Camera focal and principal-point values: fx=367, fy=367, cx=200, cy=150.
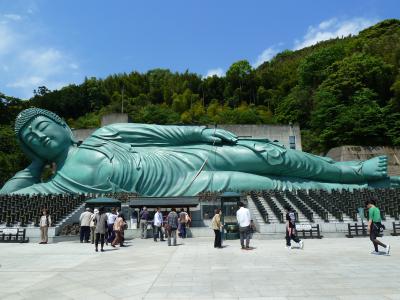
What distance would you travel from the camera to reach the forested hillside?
35375mm

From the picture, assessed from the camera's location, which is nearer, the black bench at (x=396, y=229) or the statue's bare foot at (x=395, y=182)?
the black bench at (x=396, y=229)

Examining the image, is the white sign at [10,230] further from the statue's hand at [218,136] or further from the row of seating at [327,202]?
the statue's hand at [218,136]

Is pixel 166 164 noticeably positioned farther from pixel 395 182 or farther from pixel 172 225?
pixel 395 182

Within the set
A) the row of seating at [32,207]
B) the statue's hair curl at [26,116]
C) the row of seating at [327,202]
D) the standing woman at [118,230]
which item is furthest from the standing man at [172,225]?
the statue's hair curl at [26,116]

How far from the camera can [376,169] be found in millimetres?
19078

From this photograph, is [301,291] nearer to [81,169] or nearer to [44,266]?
[44,266]

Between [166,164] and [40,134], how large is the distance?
21.6ft

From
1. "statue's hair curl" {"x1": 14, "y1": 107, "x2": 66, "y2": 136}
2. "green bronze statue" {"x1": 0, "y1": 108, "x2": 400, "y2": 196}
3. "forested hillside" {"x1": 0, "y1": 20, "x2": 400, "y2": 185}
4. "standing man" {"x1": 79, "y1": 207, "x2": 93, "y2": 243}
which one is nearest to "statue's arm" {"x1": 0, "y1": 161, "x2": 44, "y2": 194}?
"green bronze statue" {"x1": 0, "y1": 108, "x2": 400, "y2": 196}

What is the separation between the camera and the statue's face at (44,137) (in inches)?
735

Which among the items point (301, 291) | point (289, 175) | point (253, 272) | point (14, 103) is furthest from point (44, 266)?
point (14, 103)

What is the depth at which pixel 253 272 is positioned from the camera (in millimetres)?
6492

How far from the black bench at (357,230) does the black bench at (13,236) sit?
1077 cm

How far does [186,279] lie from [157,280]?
1.55 ft

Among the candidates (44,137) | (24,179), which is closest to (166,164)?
(44,137)
